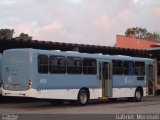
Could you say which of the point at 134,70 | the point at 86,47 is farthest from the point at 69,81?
the point at 86,47

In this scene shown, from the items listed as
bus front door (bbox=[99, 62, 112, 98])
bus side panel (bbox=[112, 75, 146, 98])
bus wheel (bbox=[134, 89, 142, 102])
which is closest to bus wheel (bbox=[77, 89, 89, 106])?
bus front door (bbox=[99, 62, 112, 98])

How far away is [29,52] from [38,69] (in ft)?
3.14

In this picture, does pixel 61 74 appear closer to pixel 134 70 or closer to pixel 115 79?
pixel 115 79

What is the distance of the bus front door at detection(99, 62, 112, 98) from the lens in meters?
28.0

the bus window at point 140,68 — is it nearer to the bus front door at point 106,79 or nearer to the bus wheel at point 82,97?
the bus front door at point 106,79

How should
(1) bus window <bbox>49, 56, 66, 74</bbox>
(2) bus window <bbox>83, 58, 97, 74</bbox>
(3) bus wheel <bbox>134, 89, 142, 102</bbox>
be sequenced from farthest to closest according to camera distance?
1. (3) bus wheel <bbox>134, 89, 142, 102</bbox>
2. (2) bus window <bbox>83, 58, 97, 74</bbox>
3. (1) bus window <bbox>49, 56, 66, 74</bbox>

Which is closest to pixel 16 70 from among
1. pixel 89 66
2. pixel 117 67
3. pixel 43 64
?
pixel 43 64

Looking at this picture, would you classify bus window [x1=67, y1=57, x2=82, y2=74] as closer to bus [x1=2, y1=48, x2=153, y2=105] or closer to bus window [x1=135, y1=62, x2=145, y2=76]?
bus [x1=2, y1=48, x2=153, y2=105]

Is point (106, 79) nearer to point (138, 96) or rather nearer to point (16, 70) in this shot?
point (138, 96)

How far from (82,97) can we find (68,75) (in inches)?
65.8

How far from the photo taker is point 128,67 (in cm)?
3019

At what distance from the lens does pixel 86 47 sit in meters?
34.3

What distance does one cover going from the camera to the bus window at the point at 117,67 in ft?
94.8

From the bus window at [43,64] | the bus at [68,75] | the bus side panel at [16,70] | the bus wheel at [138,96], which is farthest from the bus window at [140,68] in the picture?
the bus side panel at [16,70]
